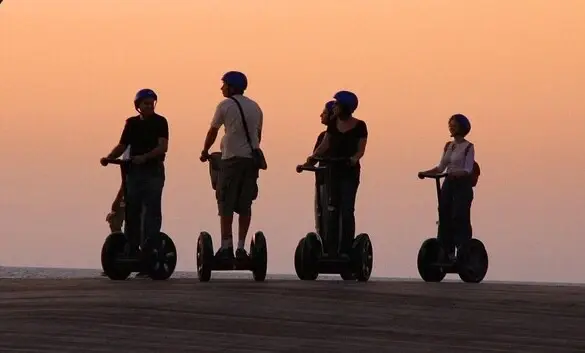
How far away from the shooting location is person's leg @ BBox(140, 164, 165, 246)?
18312 mm

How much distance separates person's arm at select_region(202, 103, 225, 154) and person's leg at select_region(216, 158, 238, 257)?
0.27 meters

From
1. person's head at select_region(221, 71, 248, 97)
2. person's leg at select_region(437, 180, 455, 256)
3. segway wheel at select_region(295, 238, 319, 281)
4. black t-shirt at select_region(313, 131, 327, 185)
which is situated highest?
person's head at select_region(221, 71, 248, 97)

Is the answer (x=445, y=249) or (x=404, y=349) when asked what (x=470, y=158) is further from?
(x=404, y=349)

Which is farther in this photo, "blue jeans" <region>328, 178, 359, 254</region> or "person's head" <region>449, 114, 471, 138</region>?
"person's head" <region>449, 114, 471, 138</region>

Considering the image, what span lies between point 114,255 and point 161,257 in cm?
58

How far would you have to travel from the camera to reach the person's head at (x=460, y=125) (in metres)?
19.8

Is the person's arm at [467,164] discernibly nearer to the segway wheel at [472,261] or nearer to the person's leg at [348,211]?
the segway wheel at [472,261]

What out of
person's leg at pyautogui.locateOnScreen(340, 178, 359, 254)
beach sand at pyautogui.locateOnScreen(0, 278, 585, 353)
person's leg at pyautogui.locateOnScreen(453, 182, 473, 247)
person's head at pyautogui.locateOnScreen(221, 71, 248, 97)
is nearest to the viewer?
beach sand at pyautogui.locateOnScreen(0, 278, 585, 353)

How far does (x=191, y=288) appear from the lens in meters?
15.3

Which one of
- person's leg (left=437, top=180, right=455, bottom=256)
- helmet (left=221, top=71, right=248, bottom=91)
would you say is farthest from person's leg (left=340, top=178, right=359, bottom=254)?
helmet (left=221, top=71, right=248, bottom=91)

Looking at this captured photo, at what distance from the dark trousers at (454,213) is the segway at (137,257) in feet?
11.9

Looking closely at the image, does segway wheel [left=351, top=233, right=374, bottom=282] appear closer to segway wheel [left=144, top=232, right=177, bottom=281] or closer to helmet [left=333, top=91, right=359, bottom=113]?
helmet [left=333, top=91, right=359, bottom=113]

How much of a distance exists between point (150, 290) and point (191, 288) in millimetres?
631

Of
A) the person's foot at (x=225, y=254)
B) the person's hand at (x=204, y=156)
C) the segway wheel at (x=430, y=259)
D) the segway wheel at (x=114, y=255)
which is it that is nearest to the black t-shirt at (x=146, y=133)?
the person's hand at (x=204, y=156)
